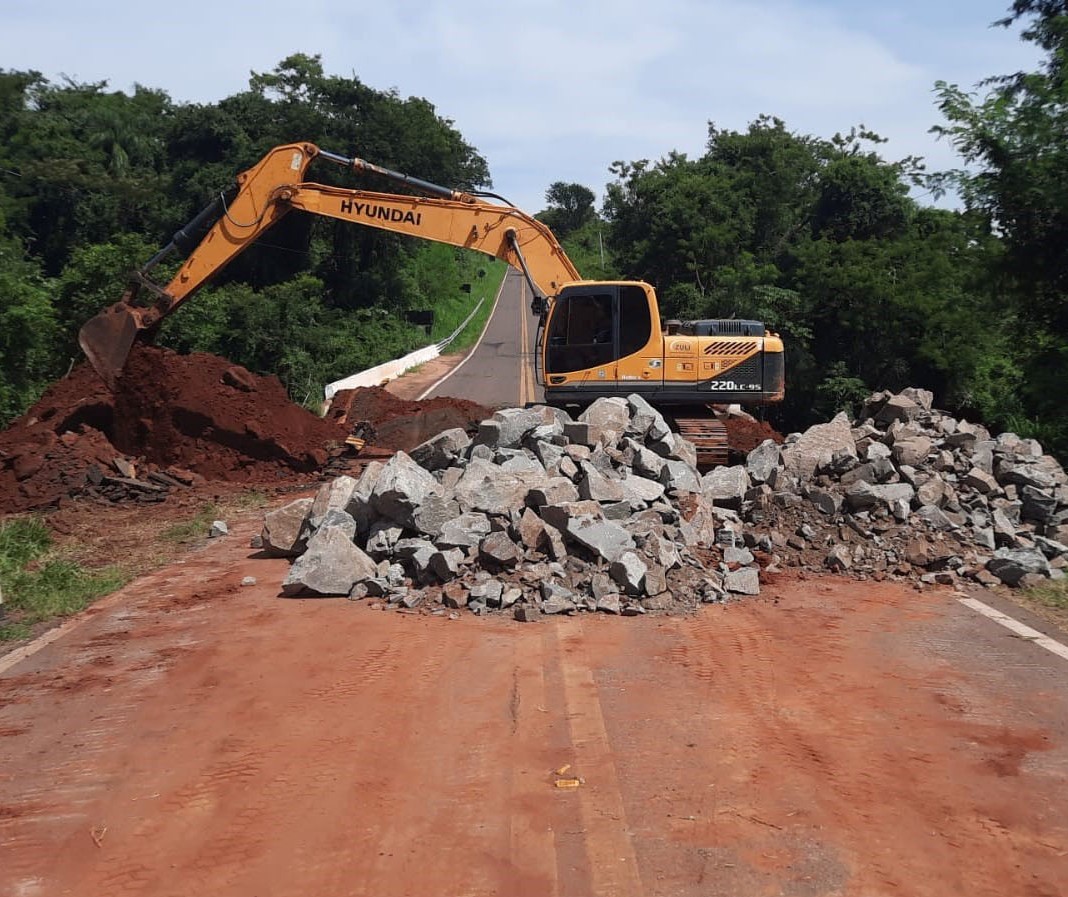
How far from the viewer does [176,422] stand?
15.2 metres

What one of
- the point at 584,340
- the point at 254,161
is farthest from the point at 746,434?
the point at 254,161

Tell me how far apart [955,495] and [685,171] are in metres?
30.8

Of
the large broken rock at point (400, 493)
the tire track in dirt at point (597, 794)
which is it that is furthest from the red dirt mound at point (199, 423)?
the tire track in dirt at point (597, 794)

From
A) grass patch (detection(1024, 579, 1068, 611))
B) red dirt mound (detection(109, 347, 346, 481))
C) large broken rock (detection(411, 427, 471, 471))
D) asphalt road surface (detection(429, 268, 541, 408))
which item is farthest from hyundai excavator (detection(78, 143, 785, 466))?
grass patch (detection(1024, 579, 1068, 611))

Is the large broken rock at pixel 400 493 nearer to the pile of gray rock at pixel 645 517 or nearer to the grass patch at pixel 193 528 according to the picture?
the pile of gray rock at pixel 645 517

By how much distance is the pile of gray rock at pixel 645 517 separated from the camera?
9.04 m

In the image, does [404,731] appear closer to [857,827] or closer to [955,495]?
[857,827]

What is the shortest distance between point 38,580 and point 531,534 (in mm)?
5063

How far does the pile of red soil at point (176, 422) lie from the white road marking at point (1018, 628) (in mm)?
10287

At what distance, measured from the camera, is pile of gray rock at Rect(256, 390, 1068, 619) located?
9039 mm

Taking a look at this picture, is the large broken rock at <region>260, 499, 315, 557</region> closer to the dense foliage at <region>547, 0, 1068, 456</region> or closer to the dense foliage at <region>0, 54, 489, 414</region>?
the dense foliage at <region>547, 0, 1068, 456</region>

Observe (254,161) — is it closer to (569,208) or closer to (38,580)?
(38,580)

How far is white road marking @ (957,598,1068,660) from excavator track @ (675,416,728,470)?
528 cm

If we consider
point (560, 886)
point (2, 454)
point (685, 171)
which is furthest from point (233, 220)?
point (685, 171)
